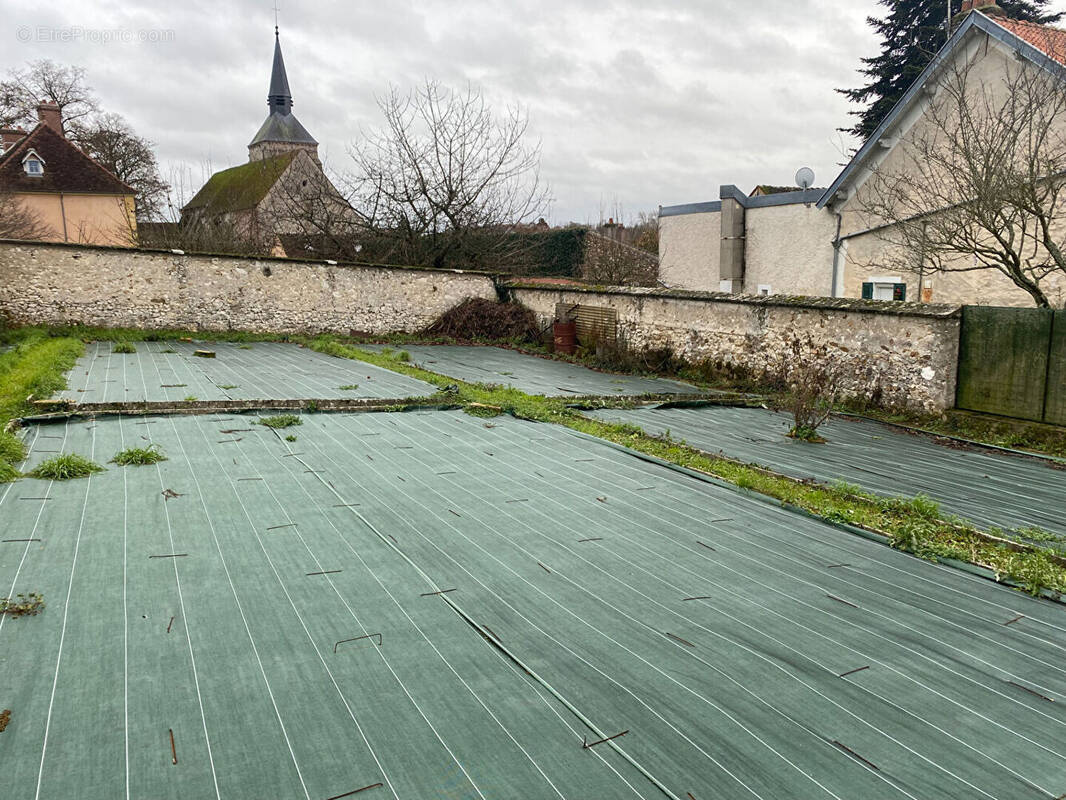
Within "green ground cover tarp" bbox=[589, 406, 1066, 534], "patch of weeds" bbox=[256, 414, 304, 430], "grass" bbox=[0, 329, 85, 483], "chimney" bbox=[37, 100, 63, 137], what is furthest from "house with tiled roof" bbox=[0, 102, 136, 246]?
"green ground cover tarp" bbox=[589, 406, 1066, 534]

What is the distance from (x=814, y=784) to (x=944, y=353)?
7700mm

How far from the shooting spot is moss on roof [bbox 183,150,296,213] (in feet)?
104

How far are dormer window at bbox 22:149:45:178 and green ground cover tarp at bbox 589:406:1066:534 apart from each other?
2981 cm

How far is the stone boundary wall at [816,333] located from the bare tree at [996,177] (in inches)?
39.2

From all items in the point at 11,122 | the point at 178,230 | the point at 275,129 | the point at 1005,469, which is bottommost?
the point at 1005,469

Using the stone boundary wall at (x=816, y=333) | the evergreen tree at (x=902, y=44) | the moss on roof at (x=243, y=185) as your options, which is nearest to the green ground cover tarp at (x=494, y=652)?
the stone boundary wall at (x=816, y=333)

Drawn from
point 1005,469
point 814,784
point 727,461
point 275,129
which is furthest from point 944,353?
point 275,129

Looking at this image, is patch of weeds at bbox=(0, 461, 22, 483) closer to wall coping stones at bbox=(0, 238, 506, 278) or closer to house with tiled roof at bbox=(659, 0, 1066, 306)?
house with tiled roof at bbox=(659, 0, 1066, 306)

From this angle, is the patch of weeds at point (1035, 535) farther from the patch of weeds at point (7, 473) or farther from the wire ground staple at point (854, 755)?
the patch of weeds at point (7, 473)

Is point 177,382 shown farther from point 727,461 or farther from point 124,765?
point 124,765

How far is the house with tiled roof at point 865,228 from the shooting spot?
1068 centimetres

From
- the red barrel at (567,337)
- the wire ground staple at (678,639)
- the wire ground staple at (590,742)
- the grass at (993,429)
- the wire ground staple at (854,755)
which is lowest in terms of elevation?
the wire ground staple at (854,755)

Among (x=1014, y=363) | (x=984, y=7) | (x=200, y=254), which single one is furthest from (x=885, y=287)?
(x=200, y=254)

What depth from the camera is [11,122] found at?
31.6 meters
